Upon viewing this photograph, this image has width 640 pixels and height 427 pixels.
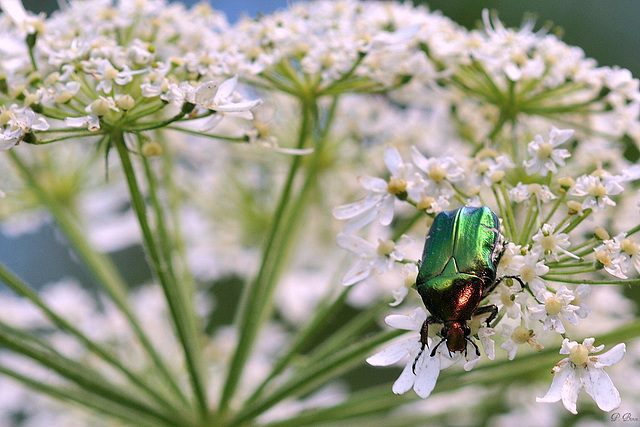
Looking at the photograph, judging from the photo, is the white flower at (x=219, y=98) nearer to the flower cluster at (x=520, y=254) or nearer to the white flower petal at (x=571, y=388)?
the flower cluster at (x=520, y=254)

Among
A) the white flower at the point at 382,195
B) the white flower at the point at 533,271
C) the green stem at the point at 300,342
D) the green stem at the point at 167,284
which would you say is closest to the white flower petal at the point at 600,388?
the white flower at the point at 533,271

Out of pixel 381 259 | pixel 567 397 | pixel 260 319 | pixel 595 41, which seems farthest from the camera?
pixel 595 41

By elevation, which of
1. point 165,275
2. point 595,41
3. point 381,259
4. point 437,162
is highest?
point 437,162

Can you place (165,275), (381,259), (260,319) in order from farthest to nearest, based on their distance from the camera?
(260,319), (165,275), (381,259)

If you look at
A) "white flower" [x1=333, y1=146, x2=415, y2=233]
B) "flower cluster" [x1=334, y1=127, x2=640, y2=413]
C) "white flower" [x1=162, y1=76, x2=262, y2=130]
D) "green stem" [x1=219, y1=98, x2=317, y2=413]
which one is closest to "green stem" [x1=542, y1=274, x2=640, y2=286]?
"flower cluster" [x1=334, y1=127, x2=640, y2=413]

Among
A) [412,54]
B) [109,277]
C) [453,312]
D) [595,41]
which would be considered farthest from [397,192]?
[595,41]

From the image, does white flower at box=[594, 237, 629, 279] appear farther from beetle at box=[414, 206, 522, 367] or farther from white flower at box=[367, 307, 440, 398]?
white flower at box=[367, 307, 440, 398]

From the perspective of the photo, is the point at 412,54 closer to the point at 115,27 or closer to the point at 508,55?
the point at 508,55
